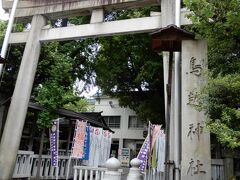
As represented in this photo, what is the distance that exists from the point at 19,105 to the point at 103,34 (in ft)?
11.6

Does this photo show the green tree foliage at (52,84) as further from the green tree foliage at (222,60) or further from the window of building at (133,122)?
the window of building at (133,122)

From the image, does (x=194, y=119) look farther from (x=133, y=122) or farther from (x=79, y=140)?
(x=133, y=122)

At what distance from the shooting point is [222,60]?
5.41 m

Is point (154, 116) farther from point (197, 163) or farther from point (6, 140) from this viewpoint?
point (197, 163)

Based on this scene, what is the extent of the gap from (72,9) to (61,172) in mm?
6280

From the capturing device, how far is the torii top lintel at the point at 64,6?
9.81 meters

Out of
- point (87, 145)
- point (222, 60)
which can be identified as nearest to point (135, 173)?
point (222, 60)

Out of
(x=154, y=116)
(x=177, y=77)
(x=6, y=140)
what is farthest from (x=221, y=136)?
(x=154, y=116)

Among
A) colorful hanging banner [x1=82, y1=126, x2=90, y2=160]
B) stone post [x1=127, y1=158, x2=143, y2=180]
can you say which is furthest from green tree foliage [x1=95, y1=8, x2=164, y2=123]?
stone post [x1=127, y1=158, x2=143, y2=180]

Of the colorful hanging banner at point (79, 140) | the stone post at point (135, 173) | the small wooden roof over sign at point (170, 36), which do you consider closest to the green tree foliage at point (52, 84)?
the colorful hanging banner at point (79, 140)

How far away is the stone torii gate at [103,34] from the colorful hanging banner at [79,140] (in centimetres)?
188

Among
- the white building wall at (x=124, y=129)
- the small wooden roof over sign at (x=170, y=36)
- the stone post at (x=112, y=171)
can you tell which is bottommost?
the stone post at (x=112, y=171)

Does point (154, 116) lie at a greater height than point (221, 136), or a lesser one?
greater

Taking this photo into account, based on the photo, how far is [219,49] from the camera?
5.38 m
